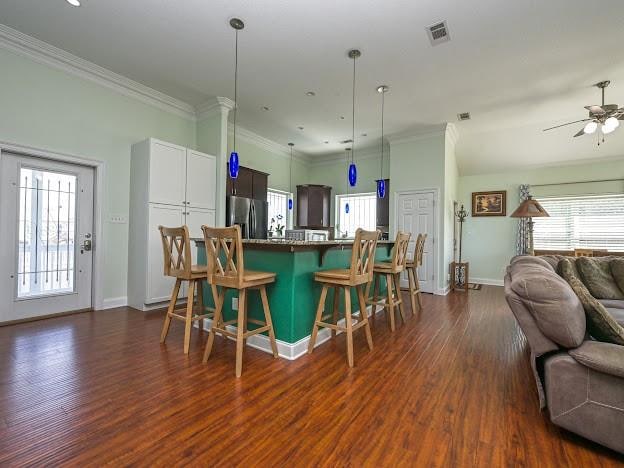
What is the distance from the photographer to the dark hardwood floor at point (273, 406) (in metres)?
1.37

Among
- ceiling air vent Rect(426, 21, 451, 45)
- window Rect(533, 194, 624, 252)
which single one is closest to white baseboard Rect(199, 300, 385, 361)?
ceiling air vent Rect(426, 21, 451, 45)

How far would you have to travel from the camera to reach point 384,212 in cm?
613

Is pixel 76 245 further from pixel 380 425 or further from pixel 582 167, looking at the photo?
pixel 582 167

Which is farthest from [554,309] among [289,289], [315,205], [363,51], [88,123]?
[315,205]

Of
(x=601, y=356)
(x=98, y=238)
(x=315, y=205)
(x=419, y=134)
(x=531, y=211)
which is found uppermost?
(x=419, y=134)

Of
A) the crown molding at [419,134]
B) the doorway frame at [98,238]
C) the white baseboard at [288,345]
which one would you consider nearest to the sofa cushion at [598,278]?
the white baseboard at [288,345]

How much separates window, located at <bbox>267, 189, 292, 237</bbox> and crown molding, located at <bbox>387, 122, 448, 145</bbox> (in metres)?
2.73

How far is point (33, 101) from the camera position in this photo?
3.26 metres

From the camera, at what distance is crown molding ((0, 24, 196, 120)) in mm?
3098

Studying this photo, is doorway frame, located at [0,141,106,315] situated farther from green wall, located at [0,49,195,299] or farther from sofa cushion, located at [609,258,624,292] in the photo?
sofa cushion, located at [609,258,624,292]

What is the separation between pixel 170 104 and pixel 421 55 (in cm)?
359

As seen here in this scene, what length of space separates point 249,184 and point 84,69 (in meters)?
2.68

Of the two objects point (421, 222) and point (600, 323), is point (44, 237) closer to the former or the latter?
point (600, 323)

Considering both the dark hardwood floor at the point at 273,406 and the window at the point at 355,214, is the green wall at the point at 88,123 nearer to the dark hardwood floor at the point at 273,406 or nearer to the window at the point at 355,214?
the dark hardwood floor at the point at 273,406
